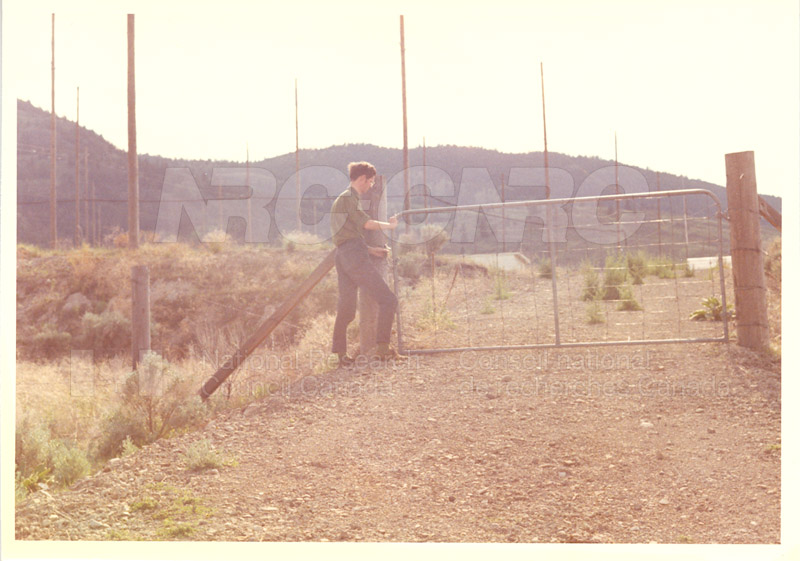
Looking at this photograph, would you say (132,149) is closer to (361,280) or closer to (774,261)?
(361,280)

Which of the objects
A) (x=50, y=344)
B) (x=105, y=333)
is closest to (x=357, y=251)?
(x=105, y=333)

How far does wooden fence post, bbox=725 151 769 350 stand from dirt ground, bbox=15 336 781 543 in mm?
330

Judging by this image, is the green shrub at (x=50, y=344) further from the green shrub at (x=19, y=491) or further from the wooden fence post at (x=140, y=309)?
the green shrub at (x=19, y=491)

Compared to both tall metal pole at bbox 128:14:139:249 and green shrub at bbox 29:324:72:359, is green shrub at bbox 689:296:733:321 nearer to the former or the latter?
tall metal pole at bbox 128:14:139:249

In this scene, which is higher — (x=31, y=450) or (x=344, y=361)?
(x=344, y=361)

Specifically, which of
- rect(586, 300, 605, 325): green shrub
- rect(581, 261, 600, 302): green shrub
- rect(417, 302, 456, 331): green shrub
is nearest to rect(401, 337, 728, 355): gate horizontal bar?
rect(417, 302, 456, 331): green shrub

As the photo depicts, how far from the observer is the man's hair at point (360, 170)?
5395 mm

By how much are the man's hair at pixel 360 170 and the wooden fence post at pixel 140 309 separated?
6.77 ft

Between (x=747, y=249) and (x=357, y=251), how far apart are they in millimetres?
3079

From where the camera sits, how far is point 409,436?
435 cm

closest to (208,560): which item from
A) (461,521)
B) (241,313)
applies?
(461,521)

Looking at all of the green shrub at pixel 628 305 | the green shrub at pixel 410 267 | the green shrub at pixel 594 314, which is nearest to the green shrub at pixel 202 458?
the green shrub at pixel 594 314

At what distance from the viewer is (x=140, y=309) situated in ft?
19.9

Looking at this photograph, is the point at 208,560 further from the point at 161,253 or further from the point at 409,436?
the point at 161,253
